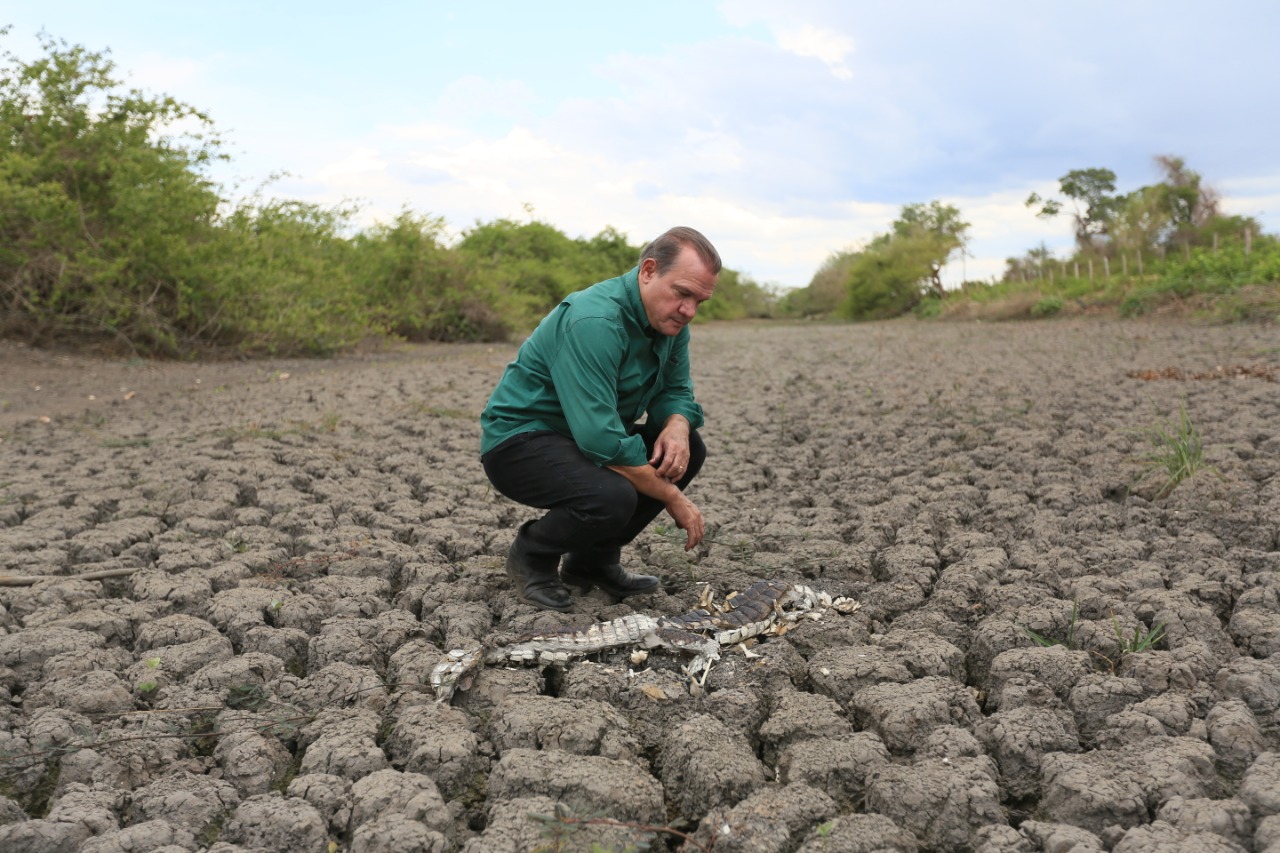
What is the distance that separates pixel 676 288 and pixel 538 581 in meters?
1.15

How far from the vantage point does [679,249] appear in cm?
304

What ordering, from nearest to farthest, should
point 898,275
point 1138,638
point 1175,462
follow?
point 1138,638 → point 1175,462 → point 898,275

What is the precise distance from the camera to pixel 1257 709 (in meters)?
2.61

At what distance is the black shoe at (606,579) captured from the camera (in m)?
3.61

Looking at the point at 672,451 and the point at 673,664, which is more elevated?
the point at 672,451

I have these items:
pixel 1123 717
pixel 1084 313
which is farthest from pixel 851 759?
pixel 1084 313

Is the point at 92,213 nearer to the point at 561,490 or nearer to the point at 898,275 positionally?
the point at 561,490

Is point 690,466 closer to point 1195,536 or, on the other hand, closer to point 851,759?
point 851,759

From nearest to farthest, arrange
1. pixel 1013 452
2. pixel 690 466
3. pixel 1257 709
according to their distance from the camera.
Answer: pixel 1257 709 < pixel 690 466 < pixel 1013 452

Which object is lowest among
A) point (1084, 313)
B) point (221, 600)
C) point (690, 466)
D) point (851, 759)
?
point (851, 759)

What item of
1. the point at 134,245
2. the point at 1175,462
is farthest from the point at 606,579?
the point at 134,245

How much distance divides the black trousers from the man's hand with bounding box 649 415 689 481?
0.14 metres

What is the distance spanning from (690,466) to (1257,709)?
190 cm

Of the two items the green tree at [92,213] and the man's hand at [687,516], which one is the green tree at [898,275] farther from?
the man's hand at [687,516]
